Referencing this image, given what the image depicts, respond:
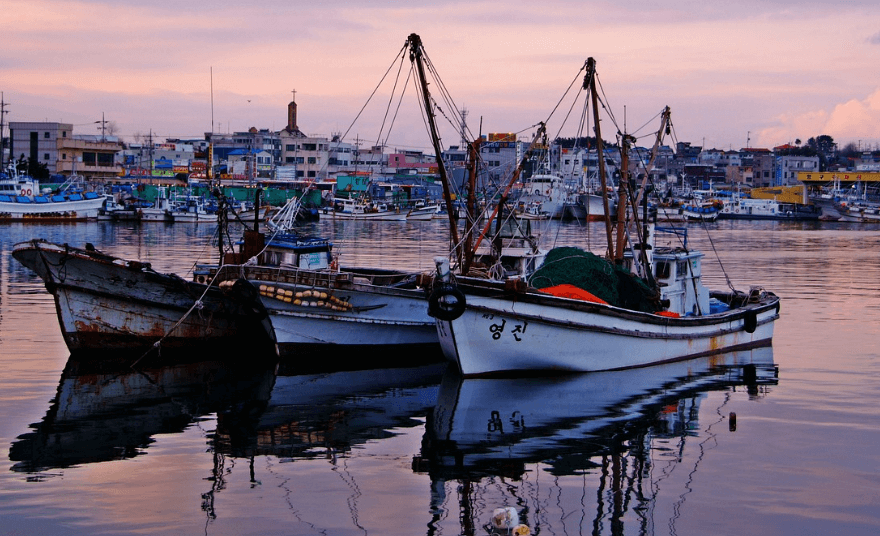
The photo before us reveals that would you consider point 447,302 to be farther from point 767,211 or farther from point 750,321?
point 767,211

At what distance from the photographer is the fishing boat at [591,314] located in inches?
808

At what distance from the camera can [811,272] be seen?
49.3 m

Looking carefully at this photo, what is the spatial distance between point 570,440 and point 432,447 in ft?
7.26

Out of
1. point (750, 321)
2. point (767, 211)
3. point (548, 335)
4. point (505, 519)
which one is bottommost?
point (505, 519)

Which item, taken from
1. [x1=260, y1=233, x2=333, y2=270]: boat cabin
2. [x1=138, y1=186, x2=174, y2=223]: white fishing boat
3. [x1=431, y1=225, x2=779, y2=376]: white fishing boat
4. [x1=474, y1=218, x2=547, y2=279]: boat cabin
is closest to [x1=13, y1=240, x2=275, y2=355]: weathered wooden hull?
[x1=260, y1=233, x2=333, y2=270]: boat cabin

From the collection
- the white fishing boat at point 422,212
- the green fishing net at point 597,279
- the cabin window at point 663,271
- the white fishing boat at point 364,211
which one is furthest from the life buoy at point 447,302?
the white fishing boat at point 422,212

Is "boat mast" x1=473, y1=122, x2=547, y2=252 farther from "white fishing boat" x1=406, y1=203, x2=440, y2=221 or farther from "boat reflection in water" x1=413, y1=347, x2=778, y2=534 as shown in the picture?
"white fishing boat" x1=406, y1=203, x2=440, y2=221

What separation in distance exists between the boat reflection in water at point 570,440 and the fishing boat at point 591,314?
0.46 metres

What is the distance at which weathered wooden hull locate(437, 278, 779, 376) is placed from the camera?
20547 millimetres

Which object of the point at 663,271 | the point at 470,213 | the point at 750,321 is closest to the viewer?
the point at 663,271

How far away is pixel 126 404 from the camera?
19016mm

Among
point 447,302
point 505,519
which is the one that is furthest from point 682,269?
point 505,519

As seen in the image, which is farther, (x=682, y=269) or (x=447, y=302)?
(x=682, y=269)

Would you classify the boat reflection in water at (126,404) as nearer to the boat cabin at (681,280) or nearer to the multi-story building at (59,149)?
the boat cabin at (681,280)
